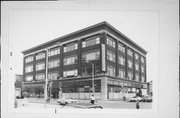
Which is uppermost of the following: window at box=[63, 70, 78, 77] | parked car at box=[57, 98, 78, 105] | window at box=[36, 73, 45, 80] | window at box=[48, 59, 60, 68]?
window at box=[48, 59, 60, 68]

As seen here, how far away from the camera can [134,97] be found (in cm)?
482

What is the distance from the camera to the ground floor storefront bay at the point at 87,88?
4.86m

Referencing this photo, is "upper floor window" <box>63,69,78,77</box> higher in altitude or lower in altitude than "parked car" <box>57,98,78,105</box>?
higher

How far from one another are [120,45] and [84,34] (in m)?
0.79

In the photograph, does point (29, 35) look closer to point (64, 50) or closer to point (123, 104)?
point (64, 50)

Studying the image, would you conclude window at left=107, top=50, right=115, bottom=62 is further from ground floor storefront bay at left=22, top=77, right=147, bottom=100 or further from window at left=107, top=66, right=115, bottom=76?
ground floor storefront bay at left=22, top=77, right=147, bottom=100

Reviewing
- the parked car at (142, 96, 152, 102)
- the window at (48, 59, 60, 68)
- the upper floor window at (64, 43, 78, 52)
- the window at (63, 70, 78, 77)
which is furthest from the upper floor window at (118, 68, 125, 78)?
the window at (48, 59, 60, 68)

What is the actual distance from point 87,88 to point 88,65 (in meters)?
0.50

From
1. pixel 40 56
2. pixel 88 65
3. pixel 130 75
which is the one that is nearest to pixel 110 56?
pixel 88 65

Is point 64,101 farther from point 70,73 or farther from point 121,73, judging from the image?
point 121,73

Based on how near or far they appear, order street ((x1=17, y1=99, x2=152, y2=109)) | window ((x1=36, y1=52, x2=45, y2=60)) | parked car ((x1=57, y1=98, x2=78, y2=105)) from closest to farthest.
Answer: street ((x1=17, y1=99, x2=152, y2=109))
parked car ((x1=57, y1=98, x2=78, y2=105))
window ((x1=36, y1=52, x2=45, y2=60))

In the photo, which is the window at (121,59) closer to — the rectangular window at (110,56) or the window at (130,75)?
the rectangular window at (110,56)

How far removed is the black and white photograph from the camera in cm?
455

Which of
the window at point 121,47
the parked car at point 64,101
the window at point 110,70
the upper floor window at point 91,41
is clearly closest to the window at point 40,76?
the parked car at point 64,101
